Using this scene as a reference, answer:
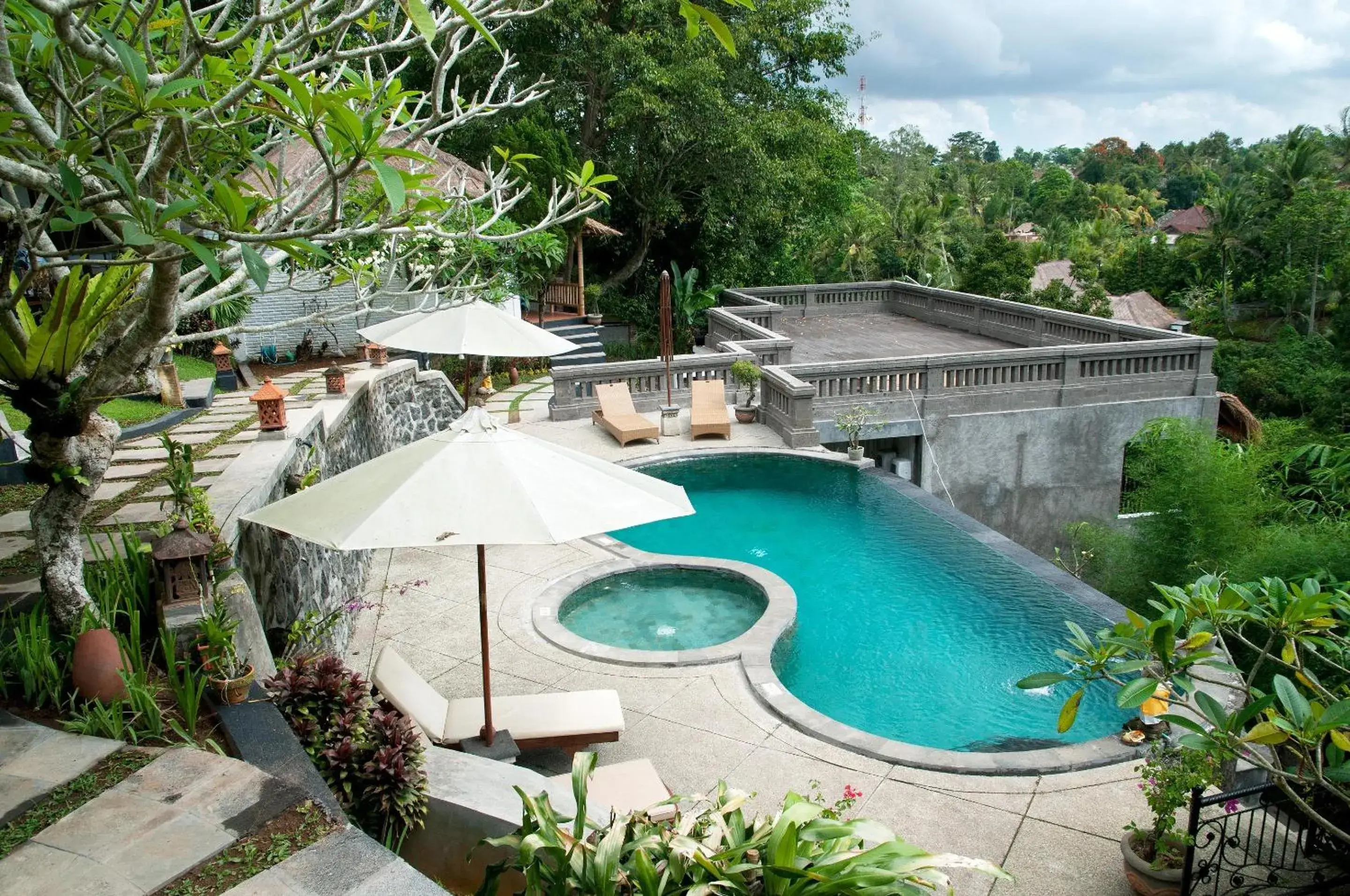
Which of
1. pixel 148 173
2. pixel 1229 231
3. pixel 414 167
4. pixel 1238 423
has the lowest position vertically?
pixel 1238 423

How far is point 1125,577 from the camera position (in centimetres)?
1264

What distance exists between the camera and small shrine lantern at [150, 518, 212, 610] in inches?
203

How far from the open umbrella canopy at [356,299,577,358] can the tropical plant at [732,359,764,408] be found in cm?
531

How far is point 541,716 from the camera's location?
6781 millimetres

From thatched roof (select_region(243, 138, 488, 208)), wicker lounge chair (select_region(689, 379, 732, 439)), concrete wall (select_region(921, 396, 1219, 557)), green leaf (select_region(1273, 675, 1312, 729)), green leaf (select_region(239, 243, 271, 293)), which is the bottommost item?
concrete wall (select_region(921, 396, 1219, 557))

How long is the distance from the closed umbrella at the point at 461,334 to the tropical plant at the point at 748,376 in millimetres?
5284

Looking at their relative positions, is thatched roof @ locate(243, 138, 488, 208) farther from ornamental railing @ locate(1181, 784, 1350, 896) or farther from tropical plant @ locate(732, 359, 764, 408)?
ornamental railing @ locate(1181, 784, 1350, 896)

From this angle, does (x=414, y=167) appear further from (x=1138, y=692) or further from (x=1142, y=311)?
(x=1142, y=311)

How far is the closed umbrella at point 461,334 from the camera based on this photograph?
11.9m

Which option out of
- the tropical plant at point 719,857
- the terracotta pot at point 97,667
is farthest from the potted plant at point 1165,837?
the terracotta pot at point 97,667

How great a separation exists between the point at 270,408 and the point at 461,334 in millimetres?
3551

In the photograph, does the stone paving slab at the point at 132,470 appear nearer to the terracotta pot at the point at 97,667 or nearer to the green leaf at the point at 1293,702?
the terracotta pot at the point at 97,667

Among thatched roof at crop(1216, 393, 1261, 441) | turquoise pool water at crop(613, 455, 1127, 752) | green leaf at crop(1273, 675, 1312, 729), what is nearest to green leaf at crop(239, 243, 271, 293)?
green leaf at crop(1273, 675, 1312, 729)

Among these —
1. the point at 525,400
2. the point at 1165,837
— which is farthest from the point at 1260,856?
the point at 525,400
